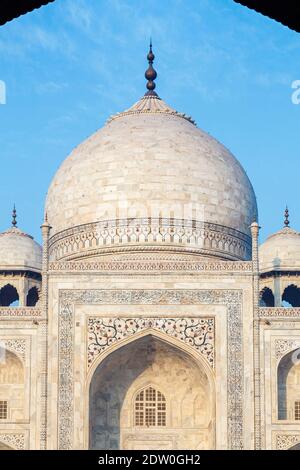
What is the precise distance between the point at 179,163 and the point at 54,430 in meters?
7.01

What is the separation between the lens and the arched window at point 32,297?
25.3 metres

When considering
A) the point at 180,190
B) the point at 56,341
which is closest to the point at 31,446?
the point at 56,341

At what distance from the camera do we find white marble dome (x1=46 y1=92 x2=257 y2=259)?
2441 cm

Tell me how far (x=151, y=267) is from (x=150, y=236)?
2.22 m

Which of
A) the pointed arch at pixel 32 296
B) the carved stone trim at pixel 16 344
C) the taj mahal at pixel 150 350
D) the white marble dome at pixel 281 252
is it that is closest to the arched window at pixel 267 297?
the white marble dome at pixel 281 252

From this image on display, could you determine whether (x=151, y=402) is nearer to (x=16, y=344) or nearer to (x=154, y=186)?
(x=16, y=344)

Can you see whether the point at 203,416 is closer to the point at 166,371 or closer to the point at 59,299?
the point at 166,371

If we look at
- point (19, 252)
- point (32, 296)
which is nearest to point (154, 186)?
point (19, 252)

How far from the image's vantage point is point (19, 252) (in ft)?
84.0

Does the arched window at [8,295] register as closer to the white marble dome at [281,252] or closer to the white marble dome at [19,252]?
the white marble dome at [19,252]

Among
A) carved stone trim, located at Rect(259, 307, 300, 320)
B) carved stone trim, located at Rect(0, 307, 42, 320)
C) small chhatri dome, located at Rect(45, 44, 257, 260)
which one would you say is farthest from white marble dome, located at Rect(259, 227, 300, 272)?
carved stone trim, located at Rect(0, 307, 42, 320)

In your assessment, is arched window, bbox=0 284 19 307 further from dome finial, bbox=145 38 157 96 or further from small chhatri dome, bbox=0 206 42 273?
dome finial, bbox=145 38 157 96

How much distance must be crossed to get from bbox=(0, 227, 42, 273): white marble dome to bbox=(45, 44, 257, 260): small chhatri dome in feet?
1.99

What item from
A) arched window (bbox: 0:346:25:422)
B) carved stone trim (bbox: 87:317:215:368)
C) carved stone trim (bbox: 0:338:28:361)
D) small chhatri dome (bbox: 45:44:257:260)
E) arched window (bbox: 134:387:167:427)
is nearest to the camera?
carved stone trim (bbox: 87:317:215:368)
